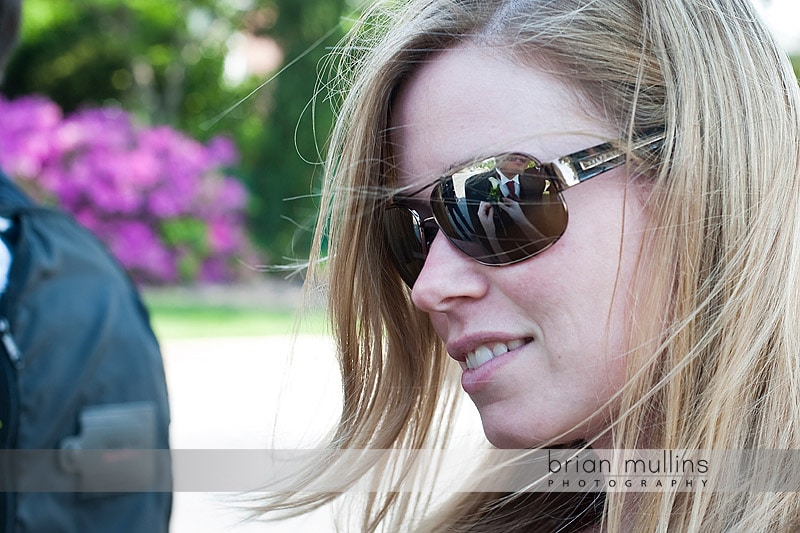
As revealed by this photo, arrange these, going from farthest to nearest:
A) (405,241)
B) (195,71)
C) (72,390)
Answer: (195,71), (72,390), (405,241)

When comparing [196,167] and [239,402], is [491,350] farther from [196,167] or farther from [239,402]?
[196,167]

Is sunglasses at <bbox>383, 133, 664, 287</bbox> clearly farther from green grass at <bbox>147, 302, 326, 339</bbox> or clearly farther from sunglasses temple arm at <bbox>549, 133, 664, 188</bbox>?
green grass at <bbox>147, 302, 326, 339</bbox>

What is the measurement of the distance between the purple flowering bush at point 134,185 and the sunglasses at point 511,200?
385 inches

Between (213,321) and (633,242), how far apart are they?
8.32 metres

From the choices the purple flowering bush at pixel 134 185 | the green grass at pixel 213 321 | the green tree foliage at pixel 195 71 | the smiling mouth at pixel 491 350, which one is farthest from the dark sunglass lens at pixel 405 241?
the green tree foliage at pixel 195 71

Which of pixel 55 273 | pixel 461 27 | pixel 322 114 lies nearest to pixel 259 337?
pixel 322 114

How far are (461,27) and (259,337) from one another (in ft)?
24.1

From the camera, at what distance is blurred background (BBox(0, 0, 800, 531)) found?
5898mm

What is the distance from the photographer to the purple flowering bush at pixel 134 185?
10.3 m

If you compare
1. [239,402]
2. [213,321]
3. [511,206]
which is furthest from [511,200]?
[213,321]

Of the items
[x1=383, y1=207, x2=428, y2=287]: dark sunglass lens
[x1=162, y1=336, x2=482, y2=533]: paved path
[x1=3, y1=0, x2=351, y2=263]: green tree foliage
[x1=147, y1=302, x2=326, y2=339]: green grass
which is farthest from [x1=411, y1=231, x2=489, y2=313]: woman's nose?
[x1=3, y1=0, x2=351, y2=263]: green tree foliage

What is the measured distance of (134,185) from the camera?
34.9ft

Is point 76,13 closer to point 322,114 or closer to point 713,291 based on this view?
point 322,114

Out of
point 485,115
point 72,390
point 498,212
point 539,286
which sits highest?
point 485,115
